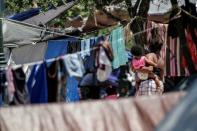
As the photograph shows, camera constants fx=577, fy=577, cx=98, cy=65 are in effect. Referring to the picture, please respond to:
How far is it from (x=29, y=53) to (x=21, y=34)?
4.82 ft

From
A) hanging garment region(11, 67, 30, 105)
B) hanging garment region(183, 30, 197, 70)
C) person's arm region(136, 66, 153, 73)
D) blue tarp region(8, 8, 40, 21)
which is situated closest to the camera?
hanging garment region(11, 67, 30, 105)

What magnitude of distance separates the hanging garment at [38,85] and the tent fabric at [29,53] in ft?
17.7

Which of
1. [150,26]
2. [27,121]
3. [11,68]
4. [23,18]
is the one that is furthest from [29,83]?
[23,18]

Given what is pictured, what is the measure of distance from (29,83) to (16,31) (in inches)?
165

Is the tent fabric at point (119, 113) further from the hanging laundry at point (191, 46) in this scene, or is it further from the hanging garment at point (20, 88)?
the hanging laundry at point (191, 46)

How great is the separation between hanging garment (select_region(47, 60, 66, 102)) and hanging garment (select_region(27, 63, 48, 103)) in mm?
102

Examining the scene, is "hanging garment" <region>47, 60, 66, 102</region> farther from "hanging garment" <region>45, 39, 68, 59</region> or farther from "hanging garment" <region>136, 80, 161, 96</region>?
"hanging garment" <region>45, 39, 68, 59</region>

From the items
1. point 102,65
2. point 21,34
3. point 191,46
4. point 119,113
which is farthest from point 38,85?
point 21,34

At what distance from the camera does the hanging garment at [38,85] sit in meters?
5.45

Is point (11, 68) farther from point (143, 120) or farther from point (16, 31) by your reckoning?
point (16, 31)

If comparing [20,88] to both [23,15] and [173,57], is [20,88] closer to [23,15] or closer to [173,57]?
[173,57]

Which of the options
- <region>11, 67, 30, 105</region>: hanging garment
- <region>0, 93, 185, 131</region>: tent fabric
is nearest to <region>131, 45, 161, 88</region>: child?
<region>11, 67, 30, 105</region>: hanging garment

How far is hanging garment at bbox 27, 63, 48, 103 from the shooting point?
5.45 metres

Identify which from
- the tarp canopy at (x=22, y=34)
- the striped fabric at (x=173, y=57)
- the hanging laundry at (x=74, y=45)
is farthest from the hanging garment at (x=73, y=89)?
the striped fabric at (x=173, y=57)
